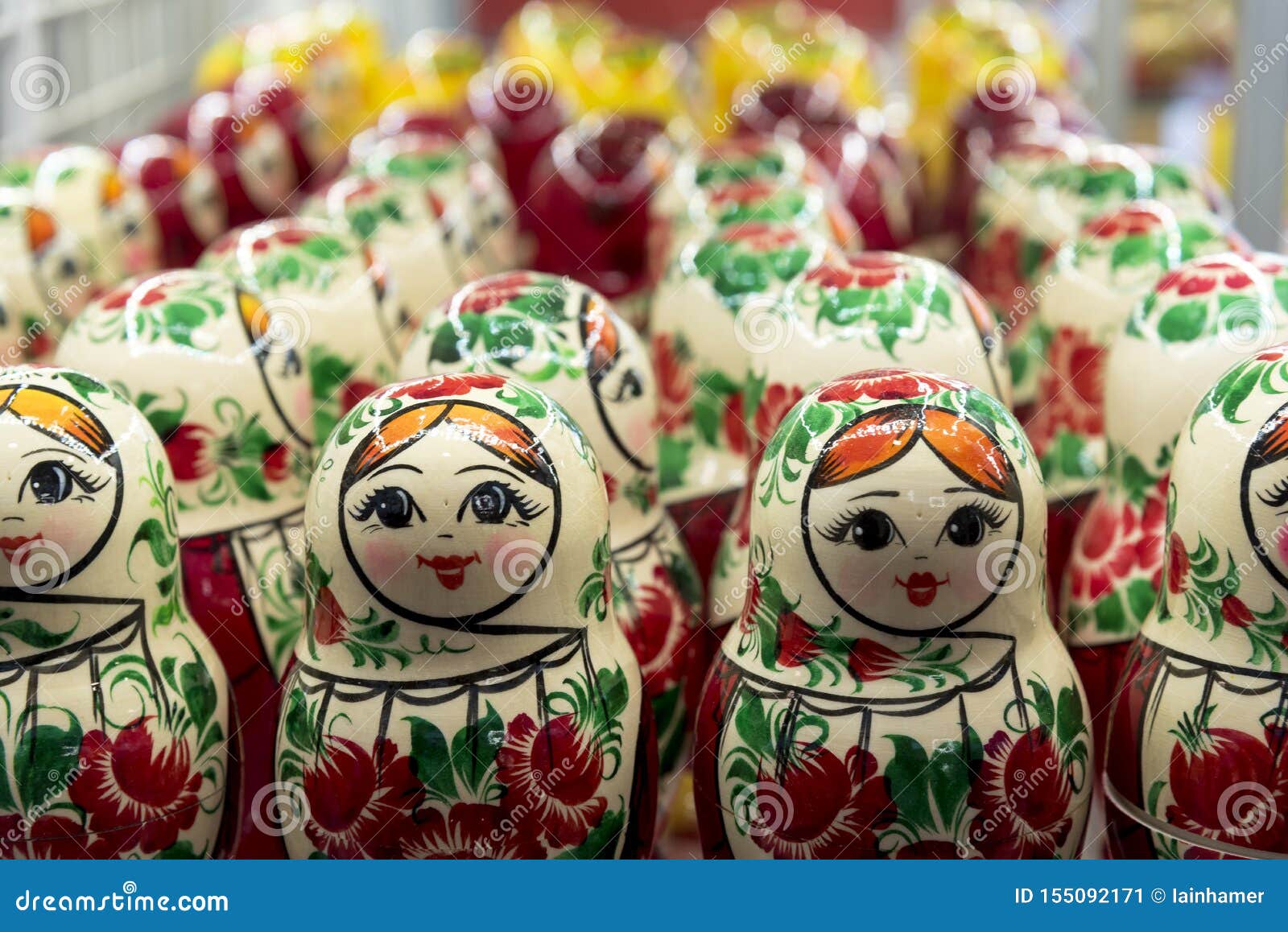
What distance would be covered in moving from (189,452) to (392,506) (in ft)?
1.03

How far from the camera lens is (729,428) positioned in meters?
1.26

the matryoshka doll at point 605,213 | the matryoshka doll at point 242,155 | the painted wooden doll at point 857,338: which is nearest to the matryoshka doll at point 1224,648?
the painted wooden doll at point 857,338

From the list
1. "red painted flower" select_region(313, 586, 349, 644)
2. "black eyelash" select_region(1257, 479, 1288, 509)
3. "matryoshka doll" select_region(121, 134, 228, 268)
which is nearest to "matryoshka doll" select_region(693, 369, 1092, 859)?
"black eyelash" select_region(1257, 479, 1288, 509)

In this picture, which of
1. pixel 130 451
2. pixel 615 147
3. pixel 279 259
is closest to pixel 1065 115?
pixel 615 147

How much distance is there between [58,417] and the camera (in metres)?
0.84

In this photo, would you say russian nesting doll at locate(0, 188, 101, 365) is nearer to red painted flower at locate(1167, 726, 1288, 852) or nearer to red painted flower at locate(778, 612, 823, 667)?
red painted flower at locate(778, 612, 823, 667)

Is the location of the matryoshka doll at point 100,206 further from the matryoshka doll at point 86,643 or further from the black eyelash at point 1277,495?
the black eyelash at point 1277,495

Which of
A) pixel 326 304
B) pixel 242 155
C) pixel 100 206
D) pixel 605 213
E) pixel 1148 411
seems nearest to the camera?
pixel 1148 411

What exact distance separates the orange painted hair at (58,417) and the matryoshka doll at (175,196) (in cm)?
98

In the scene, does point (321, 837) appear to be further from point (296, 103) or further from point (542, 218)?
point (296, 103)

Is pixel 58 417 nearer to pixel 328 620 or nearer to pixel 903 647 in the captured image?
pixel 328 620

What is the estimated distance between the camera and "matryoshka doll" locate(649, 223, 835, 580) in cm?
124

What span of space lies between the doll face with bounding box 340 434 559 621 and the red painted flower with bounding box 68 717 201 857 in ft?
0.55

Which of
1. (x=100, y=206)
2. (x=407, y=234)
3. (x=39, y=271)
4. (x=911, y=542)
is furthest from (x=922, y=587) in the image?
(x=100, y=206)
